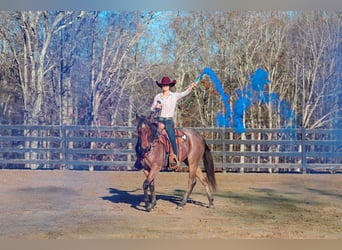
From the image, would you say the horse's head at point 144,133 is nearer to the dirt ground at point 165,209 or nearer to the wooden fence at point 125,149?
the dirt ground at point 165,209

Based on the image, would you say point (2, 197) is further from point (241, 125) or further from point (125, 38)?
point (241, 125)

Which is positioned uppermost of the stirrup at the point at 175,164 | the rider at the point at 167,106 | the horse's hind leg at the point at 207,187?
the rider at the point at 167,106

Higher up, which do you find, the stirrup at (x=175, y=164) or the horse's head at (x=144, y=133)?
the horse's head at (x=144, y=133)

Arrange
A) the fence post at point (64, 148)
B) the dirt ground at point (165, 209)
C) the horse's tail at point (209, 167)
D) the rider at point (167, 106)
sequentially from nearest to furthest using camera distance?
the dirt ground at point (165, 209)
the rider at point (167, 106)
the horse's tail at point (209, 167)
the fence post at point (64, 148)

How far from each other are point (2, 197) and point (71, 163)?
287 cm

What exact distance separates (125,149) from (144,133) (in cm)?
401

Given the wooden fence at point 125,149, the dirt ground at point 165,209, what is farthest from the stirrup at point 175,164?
the wooden fence at point 125,149

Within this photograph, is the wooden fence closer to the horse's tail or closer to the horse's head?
the horse's tail

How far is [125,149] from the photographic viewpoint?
8.62 meters

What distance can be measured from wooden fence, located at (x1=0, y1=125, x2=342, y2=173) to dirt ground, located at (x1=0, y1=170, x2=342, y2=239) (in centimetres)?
73

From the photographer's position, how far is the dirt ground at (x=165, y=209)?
3.97 meters

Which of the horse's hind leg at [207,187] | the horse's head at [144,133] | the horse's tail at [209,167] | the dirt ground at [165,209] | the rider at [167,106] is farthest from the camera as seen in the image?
the horse's tail at [209,167]

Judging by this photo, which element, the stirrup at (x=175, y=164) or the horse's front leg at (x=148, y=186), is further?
the stirrup at (x=175, y=164)

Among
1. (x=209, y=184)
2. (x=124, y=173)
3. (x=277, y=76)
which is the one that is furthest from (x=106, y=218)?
(x=277, y=76)
